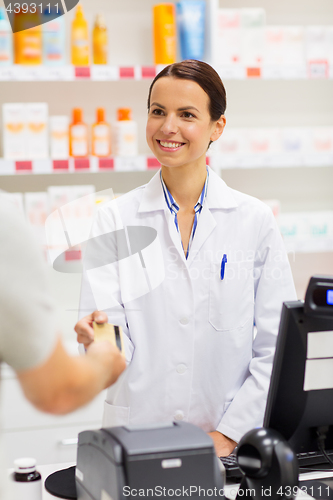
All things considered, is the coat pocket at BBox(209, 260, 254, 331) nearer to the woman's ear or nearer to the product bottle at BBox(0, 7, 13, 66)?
the woman's ear

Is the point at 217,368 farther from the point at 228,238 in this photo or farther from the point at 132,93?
the point at 132,93

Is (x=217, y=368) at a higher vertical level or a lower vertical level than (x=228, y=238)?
lower

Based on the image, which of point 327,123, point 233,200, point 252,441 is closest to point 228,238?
point 233,200

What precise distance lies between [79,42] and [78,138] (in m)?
0.43

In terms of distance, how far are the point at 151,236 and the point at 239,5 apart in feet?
6.36

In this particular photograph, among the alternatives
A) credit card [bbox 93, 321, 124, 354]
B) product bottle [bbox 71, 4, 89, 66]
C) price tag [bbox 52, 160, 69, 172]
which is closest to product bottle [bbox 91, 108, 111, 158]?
price tag [bbox 52, 160, 69, 172]

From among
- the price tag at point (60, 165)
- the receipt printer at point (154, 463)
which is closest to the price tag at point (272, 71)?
the price tag at point (60, 165)

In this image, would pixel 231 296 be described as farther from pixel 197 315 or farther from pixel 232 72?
pixel 232 72

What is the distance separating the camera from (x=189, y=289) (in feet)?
5.26

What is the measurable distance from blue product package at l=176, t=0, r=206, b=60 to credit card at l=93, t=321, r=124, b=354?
6.67ft

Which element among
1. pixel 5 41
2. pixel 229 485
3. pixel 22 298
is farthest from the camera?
pixel 5 41

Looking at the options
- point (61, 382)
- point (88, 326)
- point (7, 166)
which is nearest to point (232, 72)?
point (7, 166)

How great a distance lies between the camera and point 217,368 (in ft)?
5.31

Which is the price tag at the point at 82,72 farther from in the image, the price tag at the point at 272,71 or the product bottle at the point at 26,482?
the product bottle at the point at 26,482
